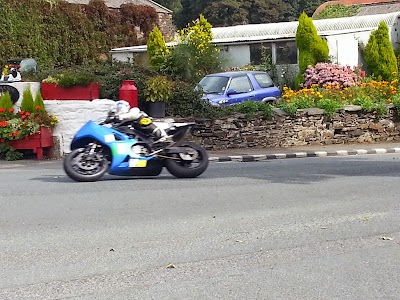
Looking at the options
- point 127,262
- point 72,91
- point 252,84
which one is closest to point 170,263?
point 127,262

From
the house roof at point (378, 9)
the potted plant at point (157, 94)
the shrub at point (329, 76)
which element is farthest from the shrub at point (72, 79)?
the house roof at point (378, 9)

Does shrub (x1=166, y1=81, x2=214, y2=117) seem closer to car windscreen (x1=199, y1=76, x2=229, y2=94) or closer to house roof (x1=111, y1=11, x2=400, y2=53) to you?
car windscreen (x1=199, y1=76, x2=229, y2=94)

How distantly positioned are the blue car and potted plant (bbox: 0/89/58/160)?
541cm

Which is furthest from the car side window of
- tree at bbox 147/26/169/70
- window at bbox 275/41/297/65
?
tree at bbox 147/26/169/70

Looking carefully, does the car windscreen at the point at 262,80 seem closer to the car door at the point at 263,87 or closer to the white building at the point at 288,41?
the car door at the point at 263,87

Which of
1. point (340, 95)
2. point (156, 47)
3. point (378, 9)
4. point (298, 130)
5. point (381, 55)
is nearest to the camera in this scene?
point (298, 130)

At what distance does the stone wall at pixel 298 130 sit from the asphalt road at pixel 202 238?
5.75 meters

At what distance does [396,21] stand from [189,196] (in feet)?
81.6

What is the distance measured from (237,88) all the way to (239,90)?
0.28ft

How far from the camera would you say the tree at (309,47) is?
27250mm

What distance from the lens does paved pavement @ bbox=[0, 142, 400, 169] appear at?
16547 mm

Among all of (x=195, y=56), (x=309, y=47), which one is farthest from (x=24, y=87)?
(x=309, y=47)

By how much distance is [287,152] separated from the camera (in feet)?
57.9

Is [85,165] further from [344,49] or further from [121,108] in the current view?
[344,49]
